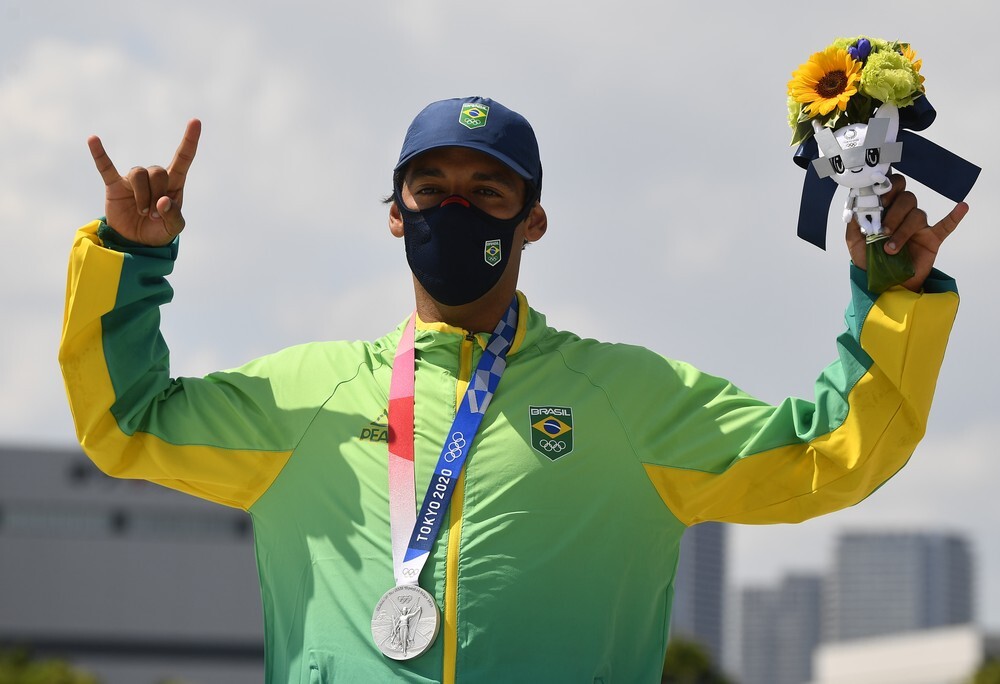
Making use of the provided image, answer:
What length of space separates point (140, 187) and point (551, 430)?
146 centimetres

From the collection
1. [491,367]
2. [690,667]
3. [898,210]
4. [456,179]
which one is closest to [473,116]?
[456,179]

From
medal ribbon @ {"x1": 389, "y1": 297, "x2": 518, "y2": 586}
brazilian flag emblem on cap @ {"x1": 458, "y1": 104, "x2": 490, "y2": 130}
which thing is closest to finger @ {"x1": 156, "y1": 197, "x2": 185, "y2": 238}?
medal ribbon @ {"x1": 389, "y1": 297, "x2": 518, "y2": 586}

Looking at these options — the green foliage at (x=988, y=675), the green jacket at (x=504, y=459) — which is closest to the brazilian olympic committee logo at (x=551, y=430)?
the green jacket at (x=504, y=459)

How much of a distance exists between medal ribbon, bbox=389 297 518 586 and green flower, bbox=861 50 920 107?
1358mm

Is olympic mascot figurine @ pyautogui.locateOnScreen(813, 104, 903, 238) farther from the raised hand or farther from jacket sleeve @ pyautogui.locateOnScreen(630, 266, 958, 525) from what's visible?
jacket sleeve @ pyautogui.locateOnScreen(630, 266, 958, 525)

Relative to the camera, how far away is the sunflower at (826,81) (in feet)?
14.3

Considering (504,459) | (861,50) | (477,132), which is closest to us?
(861,50)

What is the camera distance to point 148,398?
4.69 meters

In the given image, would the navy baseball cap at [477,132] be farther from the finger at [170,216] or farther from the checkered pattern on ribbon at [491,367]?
the finger at [170,216]

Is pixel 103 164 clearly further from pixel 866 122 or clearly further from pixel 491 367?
pixel 866 122

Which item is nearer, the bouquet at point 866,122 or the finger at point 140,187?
the bouquet at point 866,122

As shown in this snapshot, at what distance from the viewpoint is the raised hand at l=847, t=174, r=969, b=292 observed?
4.30m

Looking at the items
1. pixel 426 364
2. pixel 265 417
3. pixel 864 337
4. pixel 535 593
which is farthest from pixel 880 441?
pixel 265 417

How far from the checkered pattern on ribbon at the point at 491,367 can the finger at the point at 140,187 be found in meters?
1.14
